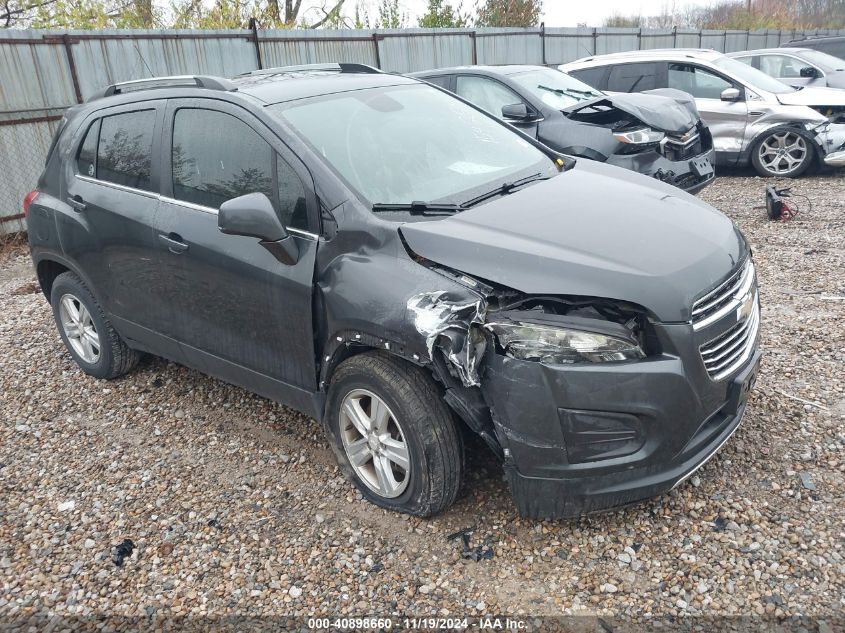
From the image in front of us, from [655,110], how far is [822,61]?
797cm

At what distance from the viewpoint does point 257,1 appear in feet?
47.4

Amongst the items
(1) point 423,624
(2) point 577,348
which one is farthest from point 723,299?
(1) point 423,624

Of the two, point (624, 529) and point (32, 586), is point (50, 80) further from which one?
point (624, 529)

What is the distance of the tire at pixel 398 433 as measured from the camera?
2861mm

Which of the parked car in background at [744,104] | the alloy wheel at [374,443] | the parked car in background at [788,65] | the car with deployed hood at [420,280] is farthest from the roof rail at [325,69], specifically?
the parked car in background at [788,65]

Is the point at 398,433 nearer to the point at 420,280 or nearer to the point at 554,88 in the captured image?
the point at 420,280

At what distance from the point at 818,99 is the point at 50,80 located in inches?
389

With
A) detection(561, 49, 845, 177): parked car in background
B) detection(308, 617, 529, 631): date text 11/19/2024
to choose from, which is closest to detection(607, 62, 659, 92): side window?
detection(561, 49, 845, 177): parked car in background

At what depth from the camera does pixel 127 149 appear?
161 inches

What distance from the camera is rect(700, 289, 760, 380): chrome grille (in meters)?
2.72

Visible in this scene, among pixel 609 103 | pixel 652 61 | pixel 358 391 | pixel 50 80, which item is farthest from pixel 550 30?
pixel 358 391

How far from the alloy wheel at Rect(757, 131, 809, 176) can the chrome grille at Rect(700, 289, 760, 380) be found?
24.5 ft

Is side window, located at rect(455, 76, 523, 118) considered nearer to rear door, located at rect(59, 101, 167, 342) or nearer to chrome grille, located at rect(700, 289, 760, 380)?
rear door, located at rect(59, 101, 167, 342)

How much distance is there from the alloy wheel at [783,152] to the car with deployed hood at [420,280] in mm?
6829
